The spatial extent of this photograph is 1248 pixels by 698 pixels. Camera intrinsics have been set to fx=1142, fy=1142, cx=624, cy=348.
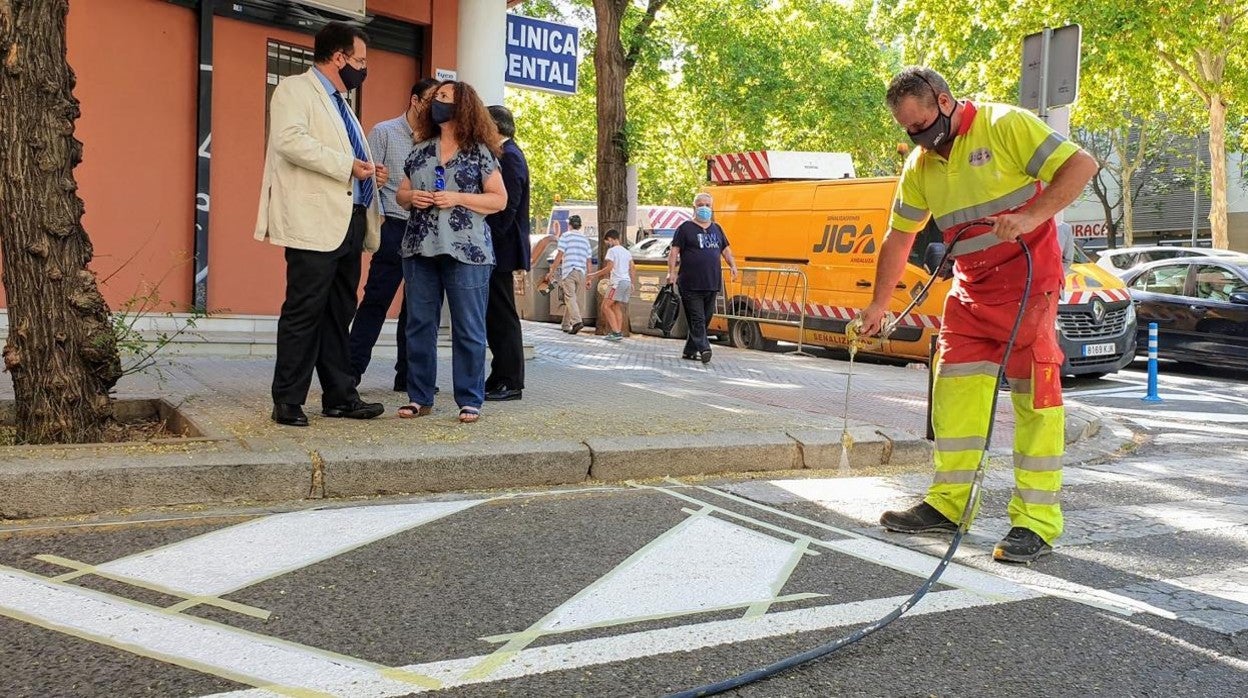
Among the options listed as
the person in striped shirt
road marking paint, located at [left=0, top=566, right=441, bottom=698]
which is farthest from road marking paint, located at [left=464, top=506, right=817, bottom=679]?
the person in striped shirt

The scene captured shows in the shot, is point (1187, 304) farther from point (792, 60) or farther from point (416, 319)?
point (792, 60)

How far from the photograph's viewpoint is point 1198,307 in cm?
1483

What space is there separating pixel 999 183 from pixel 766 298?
38.5 feet

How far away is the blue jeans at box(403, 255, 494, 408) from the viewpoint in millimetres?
6375

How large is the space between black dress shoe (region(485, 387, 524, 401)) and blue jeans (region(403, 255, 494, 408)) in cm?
99

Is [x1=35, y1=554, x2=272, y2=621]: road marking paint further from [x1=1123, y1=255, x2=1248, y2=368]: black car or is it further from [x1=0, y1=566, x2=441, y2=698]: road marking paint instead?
[x1=1123, y1=255, x2=1248, y2=368]: black car

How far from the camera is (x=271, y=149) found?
5812 mm

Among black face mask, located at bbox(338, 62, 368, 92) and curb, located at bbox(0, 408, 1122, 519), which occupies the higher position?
black face mask, located at bbox(338, 62, 368, 92)

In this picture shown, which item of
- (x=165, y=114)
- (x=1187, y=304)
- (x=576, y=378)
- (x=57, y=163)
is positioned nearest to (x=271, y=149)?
(x=57, y=163)

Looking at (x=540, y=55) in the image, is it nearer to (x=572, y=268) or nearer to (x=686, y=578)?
(x=572, y=268)

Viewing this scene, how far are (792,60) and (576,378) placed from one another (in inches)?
1191

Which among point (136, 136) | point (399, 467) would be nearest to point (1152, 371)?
point (399, 467)

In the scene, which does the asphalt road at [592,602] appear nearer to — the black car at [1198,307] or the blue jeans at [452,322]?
the blue jeans at [452,322]

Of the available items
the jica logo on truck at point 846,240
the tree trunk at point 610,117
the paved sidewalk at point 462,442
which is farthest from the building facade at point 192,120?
the tree trunk at point 610,117
